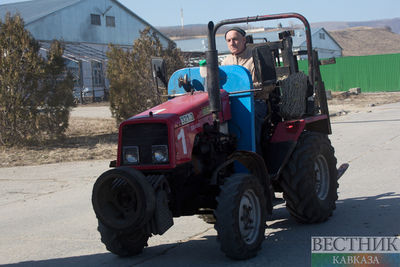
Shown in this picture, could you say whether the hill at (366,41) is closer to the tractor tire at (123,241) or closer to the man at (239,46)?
the man at (239,46)

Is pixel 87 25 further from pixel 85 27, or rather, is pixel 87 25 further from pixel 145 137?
pixel 145 137

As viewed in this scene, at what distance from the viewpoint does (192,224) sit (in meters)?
7.11

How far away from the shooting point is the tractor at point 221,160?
5137 millimetres

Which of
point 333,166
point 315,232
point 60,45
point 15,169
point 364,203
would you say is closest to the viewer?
point 315,232

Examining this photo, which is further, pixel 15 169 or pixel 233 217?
pixel 15 169

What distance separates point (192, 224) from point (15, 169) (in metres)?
6.65

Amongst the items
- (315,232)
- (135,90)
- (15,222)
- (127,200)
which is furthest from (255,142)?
(135,90)

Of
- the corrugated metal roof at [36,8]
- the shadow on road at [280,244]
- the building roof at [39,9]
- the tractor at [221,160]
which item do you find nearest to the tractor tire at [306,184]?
the tractor at [221,160]

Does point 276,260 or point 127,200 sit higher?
point 127,200

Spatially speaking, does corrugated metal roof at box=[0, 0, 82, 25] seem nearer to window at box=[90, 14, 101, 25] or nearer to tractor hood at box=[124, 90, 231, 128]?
window at box=[90, 14, 101, 25]

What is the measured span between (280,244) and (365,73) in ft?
113

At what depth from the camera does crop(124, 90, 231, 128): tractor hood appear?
5375mm

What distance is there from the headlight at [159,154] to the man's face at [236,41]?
7.98 feet

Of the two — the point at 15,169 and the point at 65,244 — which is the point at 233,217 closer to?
the point at 65,244
